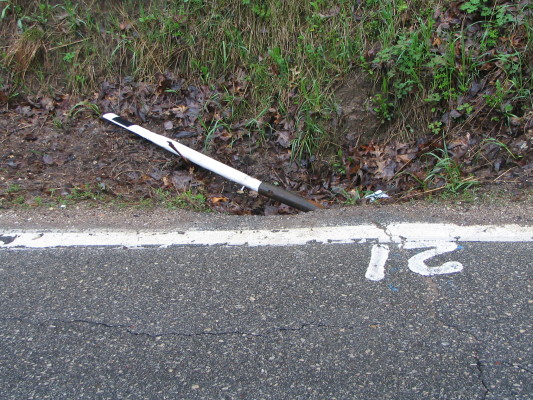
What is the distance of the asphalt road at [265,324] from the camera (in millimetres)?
2133

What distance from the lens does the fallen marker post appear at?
3964 mm

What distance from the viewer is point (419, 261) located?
292 centimetres

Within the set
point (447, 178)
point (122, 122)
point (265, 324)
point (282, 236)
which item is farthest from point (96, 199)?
point (447, 178)

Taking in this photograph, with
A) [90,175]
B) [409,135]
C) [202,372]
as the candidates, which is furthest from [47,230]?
[409,135]

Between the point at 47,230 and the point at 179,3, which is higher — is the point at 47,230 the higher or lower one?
the lower one

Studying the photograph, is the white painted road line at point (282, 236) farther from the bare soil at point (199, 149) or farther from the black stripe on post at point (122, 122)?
the black stripe on post at point (122, 122)

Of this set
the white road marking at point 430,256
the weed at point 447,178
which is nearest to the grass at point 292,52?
the weed at point 447,178

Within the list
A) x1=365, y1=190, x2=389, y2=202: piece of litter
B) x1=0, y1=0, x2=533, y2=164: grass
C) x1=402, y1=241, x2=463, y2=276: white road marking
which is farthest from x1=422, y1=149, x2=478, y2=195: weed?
x1=402, y1=241, x2=463, y2=276: white road marking

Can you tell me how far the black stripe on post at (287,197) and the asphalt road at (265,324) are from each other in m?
0.76

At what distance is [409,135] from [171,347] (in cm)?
298

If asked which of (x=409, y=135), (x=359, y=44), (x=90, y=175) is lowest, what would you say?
(x=90, y=175)

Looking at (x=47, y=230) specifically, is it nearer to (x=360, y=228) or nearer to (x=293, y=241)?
(x=293, y=241)

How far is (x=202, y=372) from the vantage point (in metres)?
2.21

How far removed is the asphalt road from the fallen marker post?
834 millimetres
